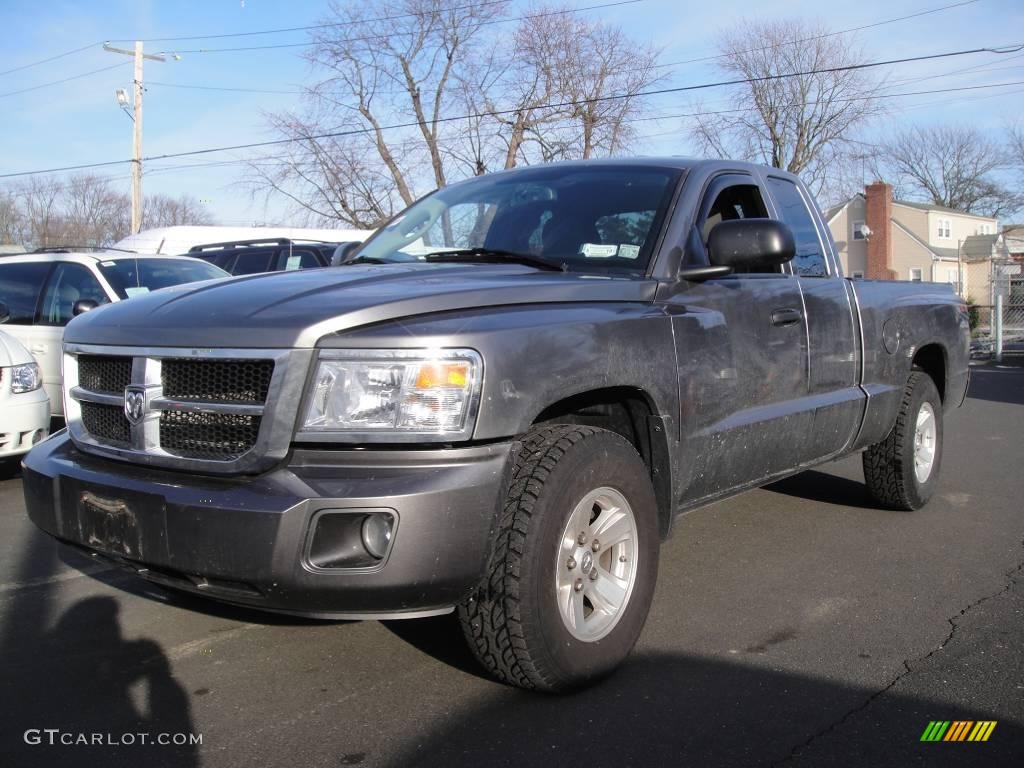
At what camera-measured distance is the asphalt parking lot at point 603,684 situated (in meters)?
2.85

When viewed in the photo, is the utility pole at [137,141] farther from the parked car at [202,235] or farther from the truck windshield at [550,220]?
the truck windshield at [550,220]

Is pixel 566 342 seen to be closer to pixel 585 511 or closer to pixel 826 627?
pixel 585 511

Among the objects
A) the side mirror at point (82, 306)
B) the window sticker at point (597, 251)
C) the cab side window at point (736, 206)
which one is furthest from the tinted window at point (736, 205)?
the side mirror at point (82, 306)

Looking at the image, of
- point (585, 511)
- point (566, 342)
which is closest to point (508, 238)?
point (566, 342)

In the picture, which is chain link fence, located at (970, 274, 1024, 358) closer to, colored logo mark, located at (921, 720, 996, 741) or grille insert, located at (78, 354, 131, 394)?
colored logo mark, located at (921, 720, 996, 741)

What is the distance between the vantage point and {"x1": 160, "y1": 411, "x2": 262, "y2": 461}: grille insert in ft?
9.39

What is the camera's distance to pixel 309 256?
13656mm

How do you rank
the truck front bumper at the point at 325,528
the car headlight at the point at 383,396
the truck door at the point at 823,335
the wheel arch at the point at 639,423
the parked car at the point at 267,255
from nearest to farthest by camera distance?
the truck front bumper at the point at 325,528 < the car headlight at the point at 383,396 < the wheel arch at the point at 639,423 < the truck door at the point at 823,335 < the parked car at the point at 267,255

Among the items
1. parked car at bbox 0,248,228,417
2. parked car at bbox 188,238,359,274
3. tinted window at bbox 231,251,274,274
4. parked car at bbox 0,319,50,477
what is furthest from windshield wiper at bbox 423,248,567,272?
tinted window at bbox 231,251,274,274

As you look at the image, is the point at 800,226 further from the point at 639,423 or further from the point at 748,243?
the point at 639,423

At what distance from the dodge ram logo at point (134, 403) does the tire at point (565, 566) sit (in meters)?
1.18

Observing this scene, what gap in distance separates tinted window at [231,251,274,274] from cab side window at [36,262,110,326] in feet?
18.5

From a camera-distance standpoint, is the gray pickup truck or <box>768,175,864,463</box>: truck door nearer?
the gray pickup truck

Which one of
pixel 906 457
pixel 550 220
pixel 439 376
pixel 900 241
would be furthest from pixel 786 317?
pixel 900 241
